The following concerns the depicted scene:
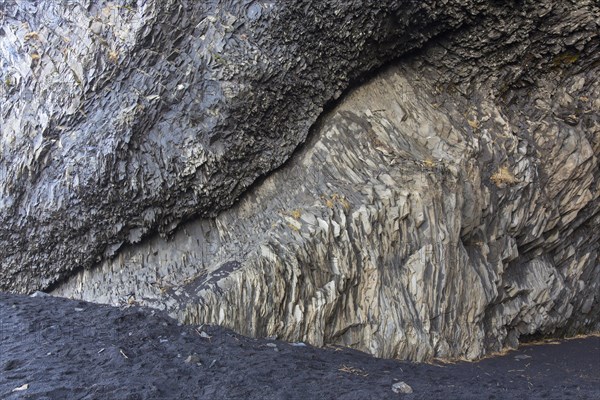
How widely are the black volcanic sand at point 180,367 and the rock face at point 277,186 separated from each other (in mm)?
557

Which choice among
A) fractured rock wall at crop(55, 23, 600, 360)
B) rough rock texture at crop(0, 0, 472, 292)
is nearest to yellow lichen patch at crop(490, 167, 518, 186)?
→ fractured rock wall at crop(55, 23, 600, 360)

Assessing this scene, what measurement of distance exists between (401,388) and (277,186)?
290 cm

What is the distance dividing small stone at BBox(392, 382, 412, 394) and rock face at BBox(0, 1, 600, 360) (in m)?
1.55

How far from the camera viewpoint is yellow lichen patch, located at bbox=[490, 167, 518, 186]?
7.65 meters

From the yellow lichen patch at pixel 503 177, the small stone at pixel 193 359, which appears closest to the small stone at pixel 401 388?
the small stone at pixel 193 359

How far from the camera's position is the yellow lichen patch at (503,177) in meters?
7.65

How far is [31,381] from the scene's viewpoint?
3492 millimetres

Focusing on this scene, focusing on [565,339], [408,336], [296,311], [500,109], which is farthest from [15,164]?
[565,339]

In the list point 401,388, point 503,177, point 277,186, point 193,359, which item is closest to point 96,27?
point 277,186

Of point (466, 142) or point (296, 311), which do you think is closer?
point (296, 311)

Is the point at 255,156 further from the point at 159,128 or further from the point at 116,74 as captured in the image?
the point at 116,74

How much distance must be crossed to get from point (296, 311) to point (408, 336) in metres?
1.30

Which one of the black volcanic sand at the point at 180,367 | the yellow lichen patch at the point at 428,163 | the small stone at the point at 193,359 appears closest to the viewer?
the black volcanic sand at the point at 180,367

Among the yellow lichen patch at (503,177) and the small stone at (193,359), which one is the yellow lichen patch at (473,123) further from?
the small stone at (193,359)
